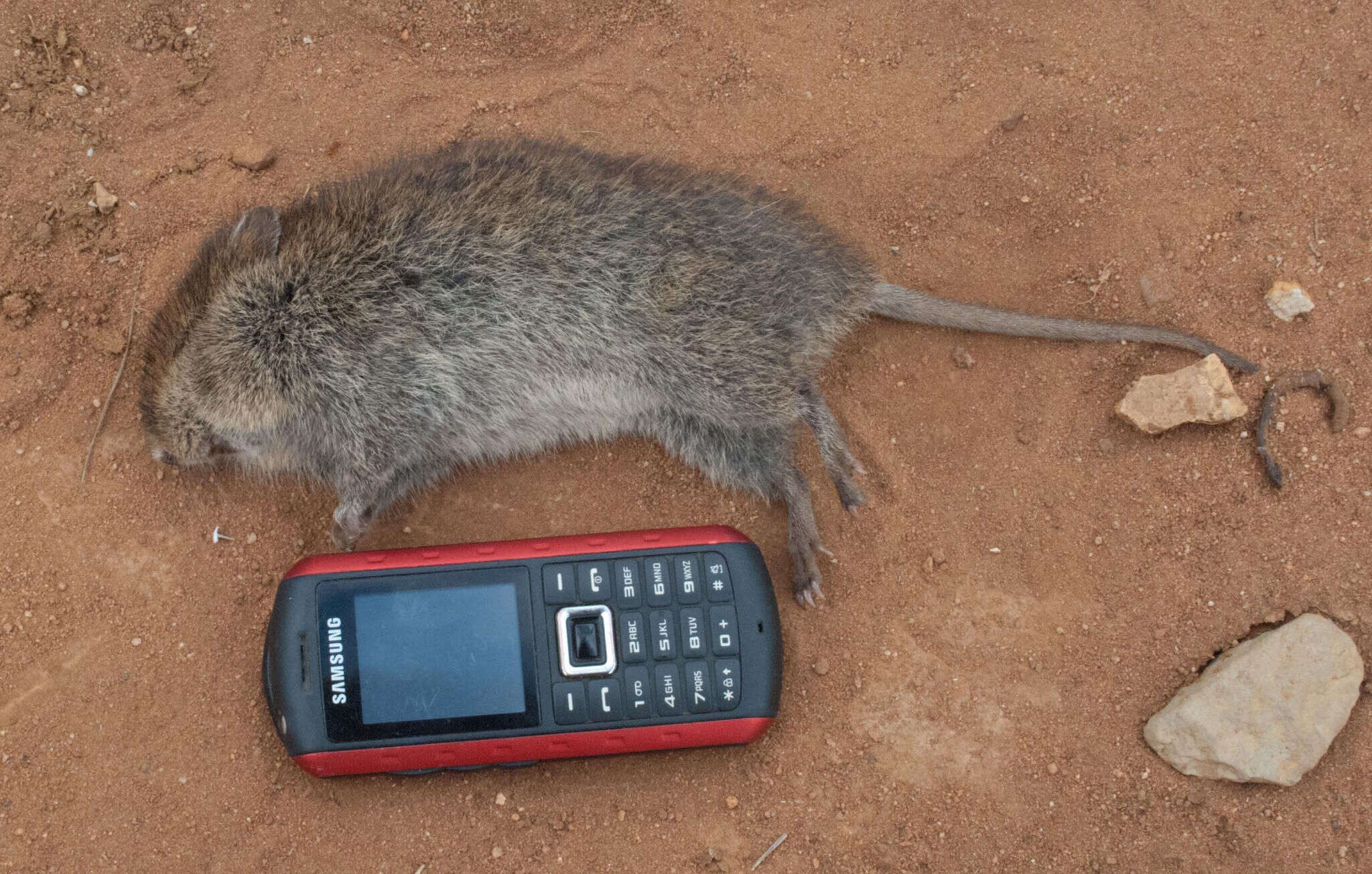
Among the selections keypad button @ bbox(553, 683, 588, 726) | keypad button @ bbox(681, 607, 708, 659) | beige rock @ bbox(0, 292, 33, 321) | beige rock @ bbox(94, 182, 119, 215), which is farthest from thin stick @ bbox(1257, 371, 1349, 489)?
beige rock @ bbox(0, 292, 33, 321)

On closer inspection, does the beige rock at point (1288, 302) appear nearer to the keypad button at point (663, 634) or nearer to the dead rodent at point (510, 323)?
the dead rodent at point (510, 323)

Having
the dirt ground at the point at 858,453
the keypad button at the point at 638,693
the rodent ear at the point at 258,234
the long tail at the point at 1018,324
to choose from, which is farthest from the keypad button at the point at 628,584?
the rodent ear at the point at 258,234

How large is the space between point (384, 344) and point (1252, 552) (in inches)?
121

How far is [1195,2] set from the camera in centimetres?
367

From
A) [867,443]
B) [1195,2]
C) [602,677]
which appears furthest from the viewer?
[1195,2]

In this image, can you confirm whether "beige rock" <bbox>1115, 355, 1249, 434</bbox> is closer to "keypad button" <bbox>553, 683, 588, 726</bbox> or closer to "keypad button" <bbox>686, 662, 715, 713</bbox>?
"keypad button" <bbox>686, 662, 715, 713</bbox>

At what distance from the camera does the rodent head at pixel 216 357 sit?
10.7 ft

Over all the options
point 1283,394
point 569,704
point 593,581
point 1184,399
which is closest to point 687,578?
point 593,581

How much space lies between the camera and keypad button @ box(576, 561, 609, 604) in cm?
293

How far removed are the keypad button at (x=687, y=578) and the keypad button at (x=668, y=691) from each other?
0.22m

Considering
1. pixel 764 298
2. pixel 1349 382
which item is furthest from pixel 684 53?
pixel 1349 382

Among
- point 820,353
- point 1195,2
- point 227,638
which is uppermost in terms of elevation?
point 1195,2

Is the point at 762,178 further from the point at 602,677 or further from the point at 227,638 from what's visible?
the point at 227,638

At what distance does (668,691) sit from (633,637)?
0.20 m
